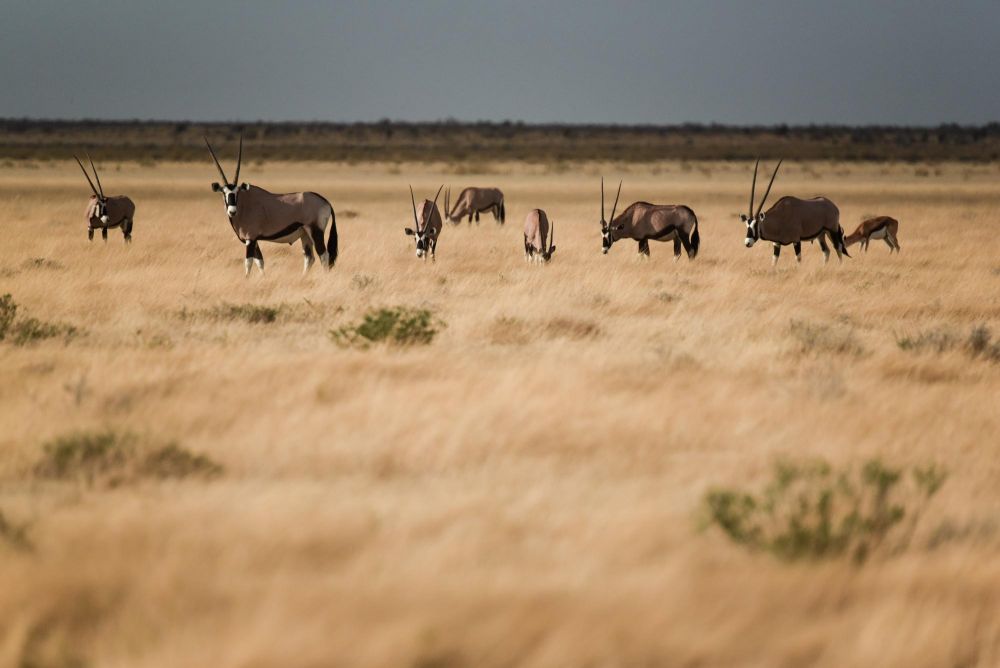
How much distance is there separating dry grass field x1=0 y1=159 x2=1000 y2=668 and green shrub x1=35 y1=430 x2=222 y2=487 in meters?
0.02

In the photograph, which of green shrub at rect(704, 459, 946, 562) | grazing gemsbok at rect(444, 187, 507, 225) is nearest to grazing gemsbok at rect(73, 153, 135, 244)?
grazing gemsbok at rect(444, 187, 507, 225)

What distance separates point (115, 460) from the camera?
228 inches

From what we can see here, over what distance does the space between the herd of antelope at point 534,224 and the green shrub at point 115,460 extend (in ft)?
25.8

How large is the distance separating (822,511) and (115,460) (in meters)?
3.51

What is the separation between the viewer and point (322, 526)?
15.4 ft

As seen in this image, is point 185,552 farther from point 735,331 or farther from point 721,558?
point 735,331

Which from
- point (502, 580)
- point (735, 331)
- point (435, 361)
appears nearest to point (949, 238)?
point (735, 331)

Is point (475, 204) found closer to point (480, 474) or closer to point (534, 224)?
point (534, 224)

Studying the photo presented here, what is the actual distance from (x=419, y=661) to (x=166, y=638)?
82cm

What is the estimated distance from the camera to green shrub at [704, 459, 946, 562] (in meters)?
4.62

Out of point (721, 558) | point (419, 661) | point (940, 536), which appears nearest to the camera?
point (419, 661)

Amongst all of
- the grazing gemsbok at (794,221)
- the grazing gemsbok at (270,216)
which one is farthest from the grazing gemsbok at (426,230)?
the grazing gemsbok at (794,221)

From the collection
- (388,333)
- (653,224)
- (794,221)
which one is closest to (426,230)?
(653,224)

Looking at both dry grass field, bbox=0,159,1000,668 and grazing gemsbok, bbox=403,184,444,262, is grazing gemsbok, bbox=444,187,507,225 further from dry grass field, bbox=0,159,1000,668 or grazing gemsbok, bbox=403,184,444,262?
dry grass field, bbox=0,159,1000,668
